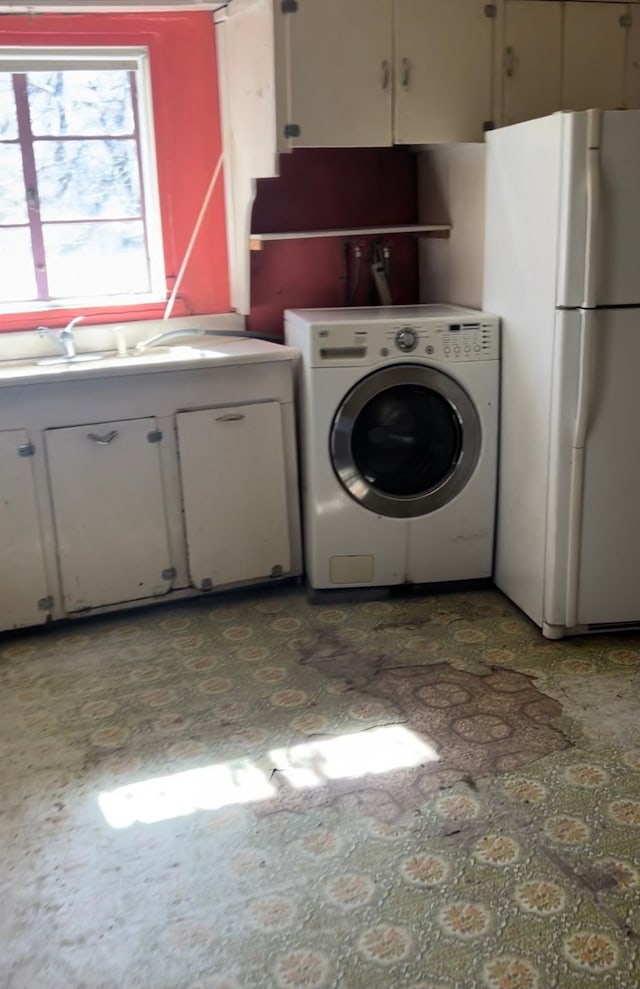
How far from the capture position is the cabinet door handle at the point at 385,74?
10.5 feet

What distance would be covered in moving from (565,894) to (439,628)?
130 centimetres

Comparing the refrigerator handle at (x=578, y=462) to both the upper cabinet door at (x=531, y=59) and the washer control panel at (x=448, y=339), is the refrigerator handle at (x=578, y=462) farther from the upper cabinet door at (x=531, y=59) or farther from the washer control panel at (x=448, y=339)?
the upper cabinet door at (x=531, y=59)

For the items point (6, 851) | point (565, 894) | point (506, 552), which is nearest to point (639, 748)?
point (565, 894)

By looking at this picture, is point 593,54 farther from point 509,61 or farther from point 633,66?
point 509,61

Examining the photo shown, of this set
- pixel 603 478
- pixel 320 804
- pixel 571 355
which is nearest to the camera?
pixel 320 804

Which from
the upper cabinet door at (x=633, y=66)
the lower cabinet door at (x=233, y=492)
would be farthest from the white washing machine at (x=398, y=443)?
the upper cabinet door at (x=633, y=66)

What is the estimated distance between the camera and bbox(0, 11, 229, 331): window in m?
3.39

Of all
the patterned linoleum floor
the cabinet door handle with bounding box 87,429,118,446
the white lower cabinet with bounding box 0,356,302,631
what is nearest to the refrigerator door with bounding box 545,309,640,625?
the patterned linoleum floor

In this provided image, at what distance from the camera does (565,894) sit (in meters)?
1.93

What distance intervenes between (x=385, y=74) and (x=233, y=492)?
1.52 m

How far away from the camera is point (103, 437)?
3113 millimetres

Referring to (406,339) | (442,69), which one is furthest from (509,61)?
(406,339)

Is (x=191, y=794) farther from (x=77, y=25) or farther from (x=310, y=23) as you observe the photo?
(x=77, y=25)

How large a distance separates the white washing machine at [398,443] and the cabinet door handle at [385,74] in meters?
0.77
